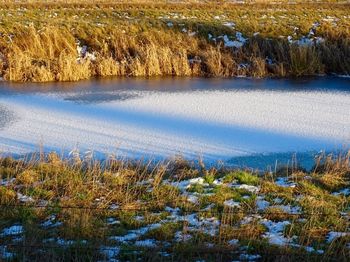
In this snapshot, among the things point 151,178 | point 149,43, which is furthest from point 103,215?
point 149,43

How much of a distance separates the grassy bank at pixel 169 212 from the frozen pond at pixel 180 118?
127 centimetres

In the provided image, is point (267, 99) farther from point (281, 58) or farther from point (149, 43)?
point (149, 43)

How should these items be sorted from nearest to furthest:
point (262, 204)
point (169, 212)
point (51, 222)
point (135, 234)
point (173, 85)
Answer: point (135, 234) < point (51, 222) < point (169, 212) < point (262, 204) < point (173, 85)

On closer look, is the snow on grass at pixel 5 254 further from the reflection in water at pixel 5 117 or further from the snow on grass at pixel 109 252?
the reflection in water at pixel 5 117

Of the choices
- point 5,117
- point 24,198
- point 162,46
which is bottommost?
point 5,117

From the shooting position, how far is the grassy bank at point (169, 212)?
4.45 m

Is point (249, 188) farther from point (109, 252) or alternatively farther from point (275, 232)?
point (109, 252)

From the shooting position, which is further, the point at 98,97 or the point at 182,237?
the point at 98,97

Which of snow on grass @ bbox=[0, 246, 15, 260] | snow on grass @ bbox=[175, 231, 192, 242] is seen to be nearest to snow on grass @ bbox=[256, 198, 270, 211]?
snow on grass @ bbox=[175, 231, 192, 242]

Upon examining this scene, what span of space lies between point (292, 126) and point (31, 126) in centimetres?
467

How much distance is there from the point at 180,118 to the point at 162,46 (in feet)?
21.7

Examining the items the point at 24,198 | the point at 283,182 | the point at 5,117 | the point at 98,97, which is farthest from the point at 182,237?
the point at 98,97

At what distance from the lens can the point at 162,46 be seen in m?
16.5

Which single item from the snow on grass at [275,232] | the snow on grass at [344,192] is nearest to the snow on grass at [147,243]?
the snow on grass at [275,232]
